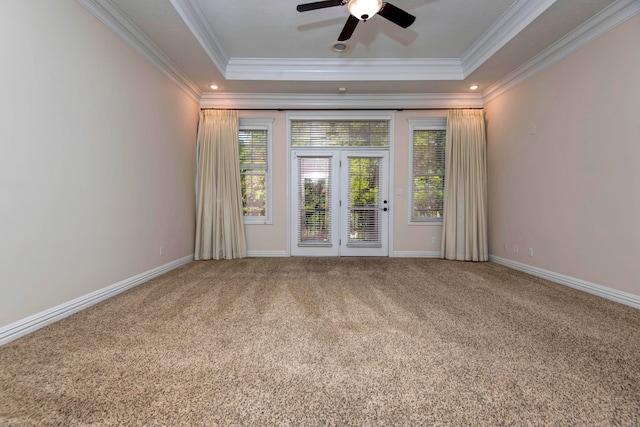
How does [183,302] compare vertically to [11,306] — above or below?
below

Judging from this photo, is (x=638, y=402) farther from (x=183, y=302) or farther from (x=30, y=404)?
(x=183, y=302)

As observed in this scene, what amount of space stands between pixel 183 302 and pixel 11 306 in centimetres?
114

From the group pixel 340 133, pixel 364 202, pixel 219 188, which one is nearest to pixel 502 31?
pixel 340 133

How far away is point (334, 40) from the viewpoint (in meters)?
3.76

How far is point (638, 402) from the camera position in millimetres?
1351

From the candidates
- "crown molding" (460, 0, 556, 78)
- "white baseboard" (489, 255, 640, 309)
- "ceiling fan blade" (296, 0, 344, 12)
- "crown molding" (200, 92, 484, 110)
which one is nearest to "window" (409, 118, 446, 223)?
"crown molding" (200, 92, 484, 110)

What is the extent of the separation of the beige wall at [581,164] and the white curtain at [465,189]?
1.50 feet


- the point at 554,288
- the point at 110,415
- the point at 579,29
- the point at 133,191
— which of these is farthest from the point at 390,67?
the point at 110,415

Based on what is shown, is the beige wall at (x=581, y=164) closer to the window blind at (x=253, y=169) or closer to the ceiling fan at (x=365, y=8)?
the ceiling fan at (x=365, y=8)

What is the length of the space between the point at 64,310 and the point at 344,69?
431 centimetres

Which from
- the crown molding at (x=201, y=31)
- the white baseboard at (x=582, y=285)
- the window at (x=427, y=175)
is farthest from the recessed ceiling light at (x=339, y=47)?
the white baseboard at (x=582, y=285)

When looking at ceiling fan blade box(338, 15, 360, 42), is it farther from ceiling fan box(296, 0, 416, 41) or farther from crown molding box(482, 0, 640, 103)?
crown molding box(482, 0, 640, 103)

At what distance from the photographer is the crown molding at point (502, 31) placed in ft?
9.58

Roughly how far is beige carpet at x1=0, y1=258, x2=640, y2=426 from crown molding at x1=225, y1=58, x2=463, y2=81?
3.18 meters
